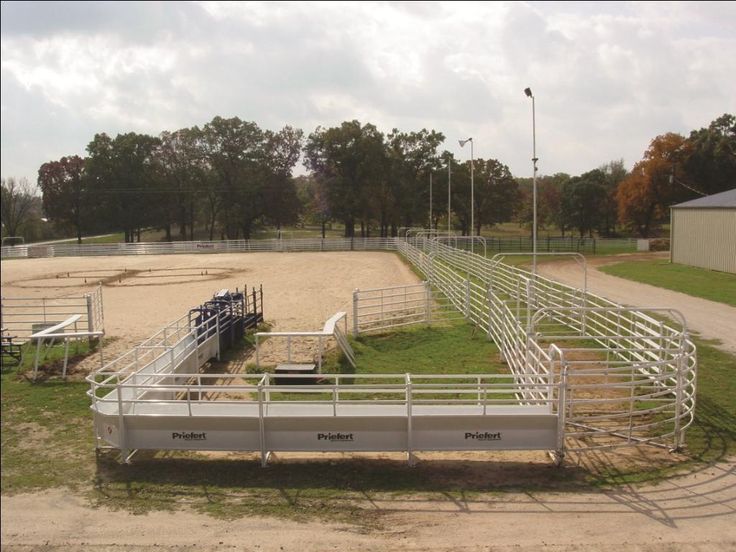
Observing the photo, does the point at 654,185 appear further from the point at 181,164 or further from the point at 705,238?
the point at 181,164

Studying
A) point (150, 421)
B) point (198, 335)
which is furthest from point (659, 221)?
point (150, 421)

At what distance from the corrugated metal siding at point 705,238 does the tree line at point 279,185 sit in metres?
22.3

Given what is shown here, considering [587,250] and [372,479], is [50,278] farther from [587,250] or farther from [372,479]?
[587,250]

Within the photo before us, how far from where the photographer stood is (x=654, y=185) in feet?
176

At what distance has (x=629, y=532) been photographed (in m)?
6.10

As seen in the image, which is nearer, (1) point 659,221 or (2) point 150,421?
(2) point 150,421

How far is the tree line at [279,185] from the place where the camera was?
60656 millimetres

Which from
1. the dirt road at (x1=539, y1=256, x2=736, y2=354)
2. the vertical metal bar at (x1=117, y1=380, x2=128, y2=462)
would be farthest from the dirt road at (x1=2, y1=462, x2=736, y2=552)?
the dirt road at (x1=539, y1=256, x2=736, y2=354)

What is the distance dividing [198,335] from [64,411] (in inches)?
127

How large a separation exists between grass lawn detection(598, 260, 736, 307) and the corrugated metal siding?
1.73 feet

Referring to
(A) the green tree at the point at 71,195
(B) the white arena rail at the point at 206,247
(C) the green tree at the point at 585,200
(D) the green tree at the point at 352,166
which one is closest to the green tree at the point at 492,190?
(C) the green tree at the point at 585,200

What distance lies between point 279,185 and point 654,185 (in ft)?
114

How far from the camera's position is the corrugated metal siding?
29609 mm

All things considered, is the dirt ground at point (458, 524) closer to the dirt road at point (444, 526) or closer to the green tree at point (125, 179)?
the dirt road at point (444, 526)
